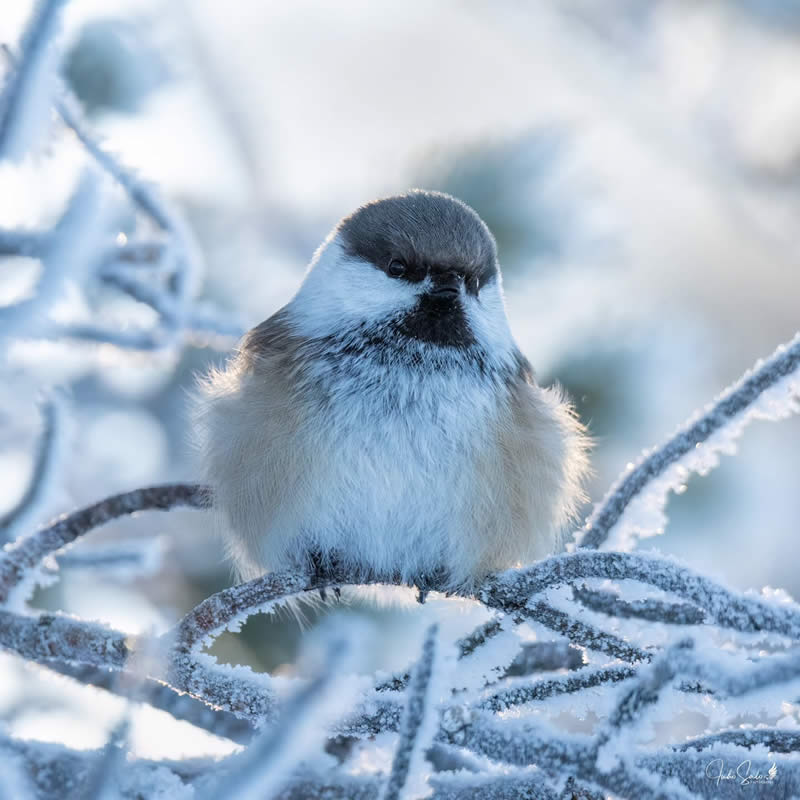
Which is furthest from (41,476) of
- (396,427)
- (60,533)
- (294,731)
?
(294,731)

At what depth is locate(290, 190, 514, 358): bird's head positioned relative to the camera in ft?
6.10

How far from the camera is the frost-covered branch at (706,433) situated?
1185mm

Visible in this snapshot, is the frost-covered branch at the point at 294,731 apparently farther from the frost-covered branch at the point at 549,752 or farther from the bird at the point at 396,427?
the bird at the point at 396,427

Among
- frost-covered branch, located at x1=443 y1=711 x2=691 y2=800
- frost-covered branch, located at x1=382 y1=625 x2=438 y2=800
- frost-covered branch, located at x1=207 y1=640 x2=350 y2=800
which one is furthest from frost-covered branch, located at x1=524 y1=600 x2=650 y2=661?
frost-covered branch, located at x1=207 y1=640 x2=350 y2=800

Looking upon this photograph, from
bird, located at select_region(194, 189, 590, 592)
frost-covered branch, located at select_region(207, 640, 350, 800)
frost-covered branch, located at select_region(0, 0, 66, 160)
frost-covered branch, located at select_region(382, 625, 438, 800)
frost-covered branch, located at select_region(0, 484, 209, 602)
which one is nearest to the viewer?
frost-covered branch, located at select_region(207, 640, 350, 800)

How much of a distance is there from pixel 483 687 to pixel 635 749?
1.23 feet

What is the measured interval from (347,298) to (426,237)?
19cm

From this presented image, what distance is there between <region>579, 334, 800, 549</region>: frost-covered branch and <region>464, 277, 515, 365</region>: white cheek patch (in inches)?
21.7

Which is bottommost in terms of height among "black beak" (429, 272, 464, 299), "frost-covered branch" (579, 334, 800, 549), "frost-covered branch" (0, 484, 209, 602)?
"frost-covered branch" (0, 484, 209, 602)

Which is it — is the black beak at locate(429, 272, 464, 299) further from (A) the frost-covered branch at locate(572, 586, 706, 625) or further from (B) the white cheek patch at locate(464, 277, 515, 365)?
(A) the frost-covered branch at locate(572, 586, 706, 625)

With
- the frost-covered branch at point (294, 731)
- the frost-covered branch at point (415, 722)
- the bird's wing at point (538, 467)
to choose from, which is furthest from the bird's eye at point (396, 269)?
the frost-covered branch at point (294, 731)

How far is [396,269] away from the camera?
193cm

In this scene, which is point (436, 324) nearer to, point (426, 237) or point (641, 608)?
point (426, 237)

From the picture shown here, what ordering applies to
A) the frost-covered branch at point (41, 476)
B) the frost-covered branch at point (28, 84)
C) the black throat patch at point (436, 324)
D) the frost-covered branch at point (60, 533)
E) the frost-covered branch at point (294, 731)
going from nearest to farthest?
the frost-covered branch at point (294, 731) < the frost-covered branch at point (28, 84) < the frost-covered branch at point (60, 533) < the frost-covered branch at point (41, 476) < the black throat patch at point (436, 324)
